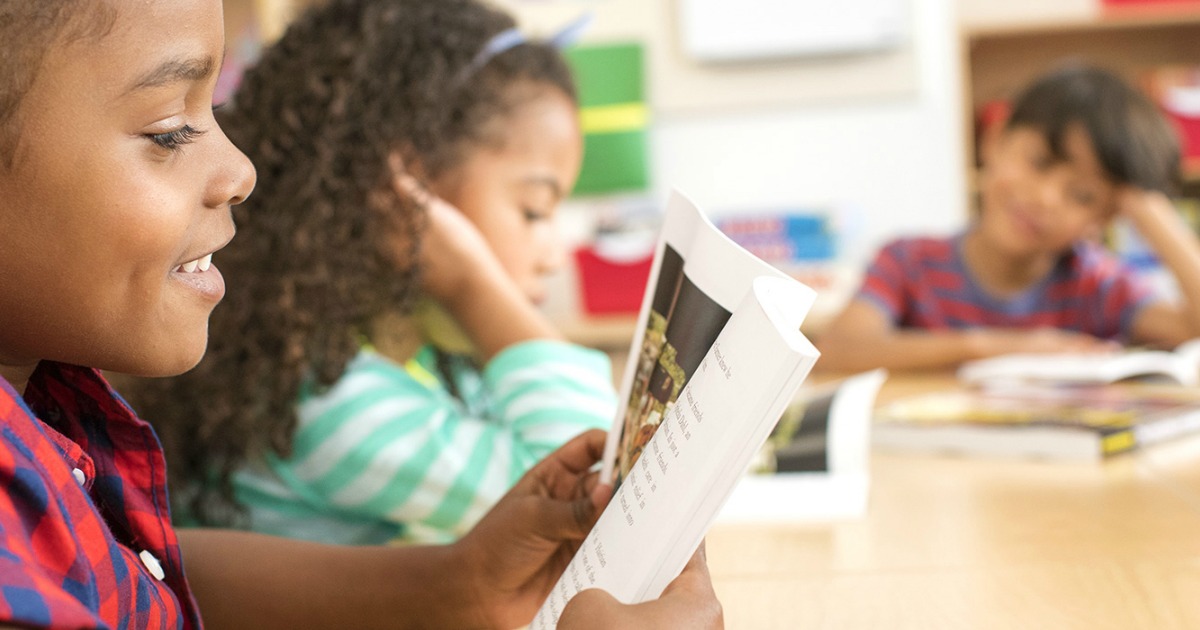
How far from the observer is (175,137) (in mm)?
480

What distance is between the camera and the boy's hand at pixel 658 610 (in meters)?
0.44

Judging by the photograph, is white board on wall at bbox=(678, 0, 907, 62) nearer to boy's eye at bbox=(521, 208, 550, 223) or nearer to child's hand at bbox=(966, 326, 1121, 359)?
child's hand at bbox=(966, 326, 1121, 359)

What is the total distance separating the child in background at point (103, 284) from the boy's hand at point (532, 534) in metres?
0.04

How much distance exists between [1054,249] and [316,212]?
4.62 ft

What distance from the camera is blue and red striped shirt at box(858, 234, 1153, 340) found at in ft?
6.36

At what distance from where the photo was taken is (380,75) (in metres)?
1.01

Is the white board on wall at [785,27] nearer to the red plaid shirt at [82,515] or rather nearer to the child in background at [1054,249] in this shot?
the child in background at [1054,249]

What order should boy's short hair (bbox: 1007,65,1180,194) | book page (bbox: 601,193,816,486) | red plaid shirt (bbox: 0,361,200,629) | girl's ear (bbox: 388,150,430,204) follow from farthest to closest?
boy's short hair (bbox: 1007,65,1180,194) → girl's ear (bbox: 388,150,430,204) → book page (bbox: 601,193,816,486) → red plaid shirt (bbox: 0,361,200,629)

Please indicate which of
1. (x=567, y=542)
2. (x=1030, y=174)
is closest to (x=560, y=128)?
(x=567, y=542)

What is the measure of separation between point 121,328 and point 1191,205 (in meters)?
2.83

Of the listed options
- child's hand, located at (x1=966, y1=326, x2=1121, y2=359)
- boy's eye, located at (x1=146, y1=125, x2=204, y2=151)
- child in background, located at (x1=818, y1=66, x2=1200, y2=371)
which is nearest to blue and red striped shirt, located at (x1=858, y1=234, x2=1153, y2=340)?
child in background, located at (x1=818, y1=66, x2=1200, y2=371)

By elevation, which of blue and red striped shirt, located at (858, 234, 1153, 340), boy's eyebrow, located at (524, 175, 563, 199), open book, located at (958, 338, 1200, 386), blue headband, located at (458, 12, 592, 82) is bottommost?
blue and red striped shirt, located at (858, 234, 1153, 340)

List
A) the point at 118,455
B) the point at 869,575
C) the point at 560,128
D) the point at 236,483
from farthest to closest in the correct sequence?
the point at 560,128 → the point at 236,483 → the point at 869,575 → the point at 118,455

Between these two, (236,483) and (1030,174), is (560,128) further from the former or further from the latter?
(1030,174)
